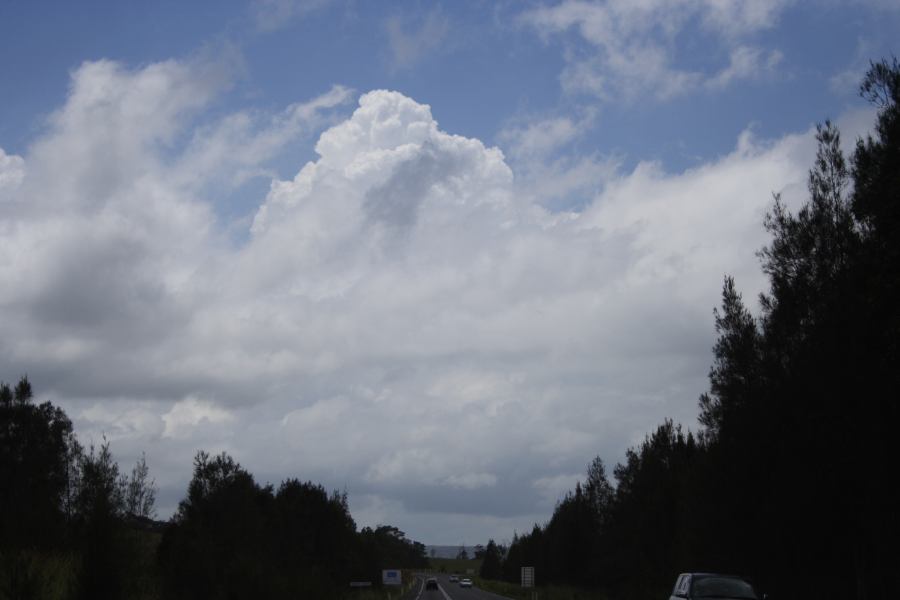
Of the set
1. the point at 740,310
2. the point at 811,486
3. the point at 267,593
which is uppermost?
the point at 740,310

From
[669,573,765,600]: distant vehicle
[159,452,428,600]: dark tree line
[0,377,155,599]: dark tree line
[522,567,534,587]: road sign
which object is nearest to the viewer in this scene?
[0,377,155,599]: dark tree line

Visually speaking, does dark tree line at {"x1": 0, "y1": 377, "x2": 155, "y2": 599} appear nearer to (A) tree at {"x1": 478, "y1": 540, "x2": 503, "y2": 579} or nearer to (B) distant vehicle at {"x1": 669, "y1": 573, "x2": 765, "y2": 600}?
(B) distant vehicle at {"x1": 669, "y1": 573, "x2": 765, "y2": 600}

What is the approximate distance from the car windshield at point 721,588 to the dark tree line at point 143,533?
11443 mm

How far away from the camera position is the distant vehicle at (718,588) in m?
20.1

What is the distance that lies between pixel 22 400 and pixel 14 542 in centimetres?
3945

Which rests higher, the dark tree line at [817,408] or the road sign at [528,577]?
the dark tree line at [817,408]

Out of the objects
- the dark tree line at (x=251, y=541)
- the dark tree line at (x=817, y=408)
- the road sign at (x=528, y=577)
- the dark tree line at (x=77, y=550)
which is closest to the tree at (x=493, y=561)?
the dark tree line at (x=251, y=541)

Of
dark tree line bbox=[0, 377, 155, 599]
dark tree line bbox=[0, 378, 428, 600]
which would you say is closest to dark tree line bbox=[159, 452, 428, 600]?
dark tree line bbox=[0, 378, 428, 600]

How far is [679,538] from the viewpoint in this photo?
4116cm

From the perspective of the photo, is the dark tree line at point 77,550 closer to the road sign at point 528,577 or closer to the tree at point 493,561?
the road sign at point 528,577

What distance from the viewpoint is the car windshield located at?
2009cm

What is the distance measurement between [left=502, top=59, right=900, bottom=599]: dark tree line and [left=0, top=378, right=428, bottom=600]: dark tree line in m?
14.3

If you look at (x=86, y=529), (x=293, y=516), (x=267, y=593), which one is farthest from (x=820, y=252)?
(x=293, y=516)

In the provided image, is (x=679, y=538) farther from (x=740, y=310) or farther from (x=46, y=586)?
(x=46, y=586)
